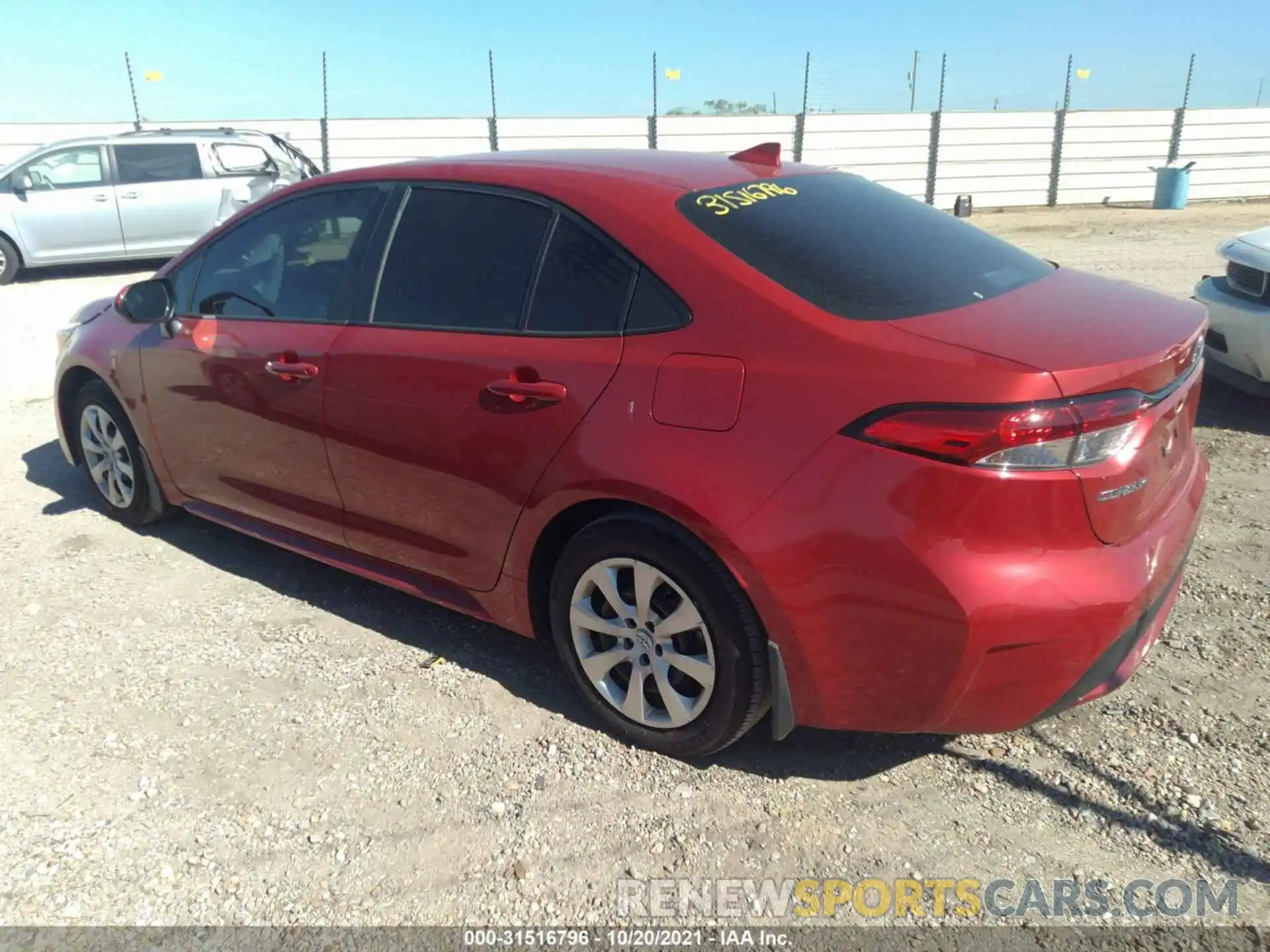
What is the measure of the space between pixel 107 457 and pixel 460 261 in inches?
96.8

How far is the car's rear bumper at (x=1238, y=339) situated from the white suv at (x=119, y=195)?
11.2 metres

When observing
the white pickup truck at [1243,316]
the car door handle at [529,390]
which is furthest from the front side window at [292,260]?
the white pickup truck at [1243,316]

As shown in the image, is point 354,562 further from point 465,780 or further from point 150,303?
point 150,303

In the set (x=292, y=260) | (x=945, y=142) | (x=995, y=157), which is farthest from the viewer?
(x=995, y=157)

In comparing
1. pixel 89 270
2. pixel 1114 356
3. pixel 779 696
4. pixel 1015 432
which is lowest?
pixel 89 270

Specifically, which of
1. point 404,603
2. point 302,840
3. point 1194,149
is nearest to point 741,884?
point 302,840

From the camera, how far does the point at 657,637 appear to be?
2695 mm

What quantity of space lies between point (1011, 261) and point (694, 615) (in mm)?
1504

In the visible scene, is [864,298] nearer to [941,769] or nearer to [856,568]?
[856,568]

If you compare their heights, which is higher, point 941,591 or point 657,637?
point 941,591

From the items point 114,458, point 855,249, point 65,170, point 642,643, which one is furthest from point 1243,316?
point 65,170

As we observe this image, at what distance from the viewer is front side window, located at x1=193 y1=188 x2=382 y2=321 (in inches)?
134

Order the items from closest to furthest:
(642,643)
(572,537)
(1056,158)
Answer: (642,643), (572,537), (1056,158)

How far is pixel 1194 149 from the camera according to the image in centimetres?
1994
